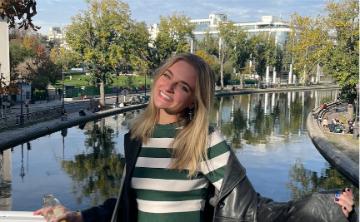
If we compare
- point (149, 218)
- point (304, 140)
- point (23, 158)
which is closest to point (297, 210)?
point (149, 218)

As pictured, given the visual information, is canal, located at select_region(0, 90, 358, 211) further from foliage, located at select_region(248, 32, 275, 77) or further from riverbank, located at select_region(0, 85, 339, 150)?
foliage, located at select_region(248, 32, 275, 77)

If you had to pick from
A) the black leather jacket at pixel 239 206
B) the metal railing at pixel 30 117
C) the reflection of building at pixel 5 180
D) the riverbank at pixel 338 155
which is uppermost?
the black leather jacket at pixel 239 206

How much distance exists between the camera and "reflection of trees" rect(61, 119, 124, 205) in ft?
43.4

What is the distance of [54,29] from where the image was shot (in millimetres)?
190625

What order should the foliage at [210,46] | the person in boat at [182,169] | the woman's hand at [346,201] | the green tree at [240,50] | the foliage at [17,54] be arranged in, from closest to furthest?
the woman's hand at [346,201] → the person in boat at [182,169] → the foliage at [17,54] → the green tree at [240,50] → the foliage at [210,46]

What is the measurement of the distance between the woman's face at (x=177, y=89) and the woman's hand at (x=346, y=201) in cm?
98

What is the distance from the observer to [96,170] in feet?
53.2

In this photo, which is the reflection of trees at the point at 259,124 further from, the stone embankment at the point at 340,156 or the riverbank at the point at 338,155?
the stone embankment at the point at 340,156

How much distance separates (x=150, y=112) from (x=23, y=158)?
55.6ft

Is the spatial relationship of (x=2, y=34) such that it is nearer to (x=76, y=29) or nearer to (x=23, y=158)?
(x=76, y=29)

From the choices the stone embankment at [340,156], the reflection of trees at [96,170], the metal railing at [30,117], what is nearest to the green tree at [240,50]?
the metal railing at [30,117]

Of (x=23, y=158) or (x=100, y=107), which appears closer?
(x=23, y=158)

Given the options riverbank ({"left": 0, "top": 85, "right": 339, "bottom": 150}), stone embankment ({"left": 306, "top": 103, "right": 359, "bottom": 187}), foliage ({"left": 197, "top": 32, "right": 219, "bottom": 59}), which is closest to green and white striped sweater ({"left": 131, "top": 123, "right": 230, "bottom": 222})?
stone embankment ({"left": 306, "top": 103, "right": 359, "bottom": 187})

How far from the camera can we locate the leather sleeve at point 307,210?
162cm
